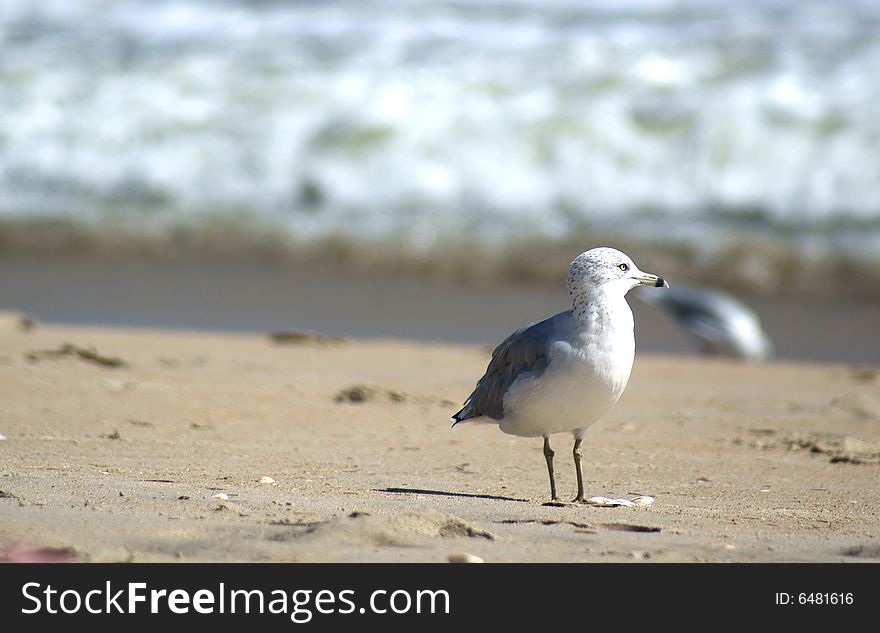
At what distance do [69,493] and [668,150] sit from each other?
8016 millimetres

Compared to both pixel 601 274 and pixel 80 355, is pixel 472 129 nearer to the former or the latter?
pixel 80 355

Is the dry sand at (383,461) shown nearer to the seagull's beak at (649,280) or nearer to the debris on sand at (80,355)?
the debris on sand at (80,355)

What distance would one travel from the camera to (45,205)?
35.9 feet

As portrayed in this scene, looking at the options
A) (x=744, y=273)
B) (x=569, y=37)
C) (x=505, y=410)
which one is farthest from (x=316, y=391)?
(x=569, y=37)

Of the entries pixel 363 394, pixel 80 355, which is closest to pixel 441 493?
pixel 363 394

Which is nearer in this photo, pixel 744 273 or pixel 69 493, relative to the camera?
pixel 69 493

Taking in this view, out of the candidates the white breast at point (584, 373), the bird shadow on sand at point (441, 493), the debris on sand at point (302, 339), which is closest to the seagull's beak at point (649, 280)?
the white breast at point (584, 373)

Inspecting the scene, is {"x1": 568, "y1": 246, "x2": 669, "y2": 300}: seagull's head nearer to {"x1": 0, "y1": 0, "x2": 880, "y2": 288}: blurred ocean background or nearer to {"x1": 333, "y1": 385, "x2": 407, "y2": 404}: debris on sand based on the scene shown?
{"x1": 333, "y1": 385, "x2": 407, "y2": 404}: debris on sand

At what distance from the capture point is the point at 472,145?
36.0ft

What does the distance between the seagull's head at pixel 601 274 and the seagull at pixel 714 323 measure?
3.53 m

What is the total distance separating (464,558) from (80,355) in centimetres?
347

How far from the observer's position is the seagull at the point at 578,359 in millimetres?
3693

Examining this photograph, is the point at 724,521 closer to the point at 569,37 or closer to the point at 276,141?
the point at 276,141
